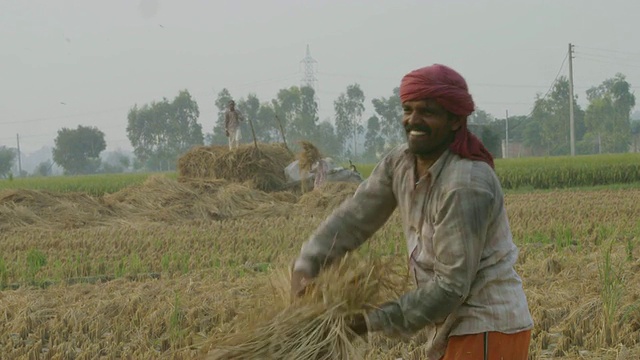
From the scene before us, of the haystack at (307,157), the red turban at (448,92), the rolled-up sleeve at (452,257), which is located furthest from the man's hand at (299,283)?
the haystack at (307,157)

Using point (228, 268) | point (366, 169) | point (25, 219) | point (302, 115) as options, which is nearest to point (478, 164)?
point (228, 268)

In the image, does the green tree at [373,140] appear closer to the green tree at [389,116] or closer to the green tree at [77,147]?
the green tree at [389,116]

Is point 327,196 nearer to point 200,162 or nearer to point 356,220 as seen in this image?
point 200,162

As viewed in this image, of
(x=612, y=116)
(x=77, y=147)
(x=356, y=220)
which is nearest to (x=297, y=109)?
(x=77, y=147)

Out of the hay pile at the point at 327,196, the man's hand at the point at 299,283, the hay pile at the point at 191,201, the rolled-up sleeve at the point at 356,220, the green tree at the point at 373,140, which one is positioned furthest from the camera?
the green tree at the point at 373,140

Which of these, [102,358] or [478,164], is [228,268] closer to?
[102,358]

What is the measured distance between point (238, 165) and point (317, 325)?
46.2 ft

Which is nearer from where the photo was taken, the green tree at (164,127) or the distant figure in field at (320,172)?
the distant figure in field at (320,172)

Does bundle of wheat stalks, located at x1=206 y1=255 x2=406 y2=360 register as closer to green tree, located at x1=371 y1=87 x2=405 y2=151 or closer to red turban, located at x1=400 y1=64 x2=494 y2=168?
red turban, located at x1=400 y1=64 x2=494 y2=168

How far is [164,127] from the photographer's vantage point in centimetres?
7356

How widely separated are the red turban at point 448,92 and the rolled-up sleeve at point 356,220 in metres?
0.27

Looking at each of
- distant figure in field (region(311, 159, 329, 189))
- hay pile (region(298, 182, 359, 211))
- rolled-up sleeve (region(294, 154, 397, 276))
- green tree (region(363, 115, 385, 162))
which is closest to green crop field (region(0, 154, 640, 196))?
distant figure in field (region(311, 159, 329, 189))

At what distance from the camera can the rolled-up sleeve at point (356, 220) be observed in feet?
8.12

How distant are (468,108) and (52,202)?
12473mm
